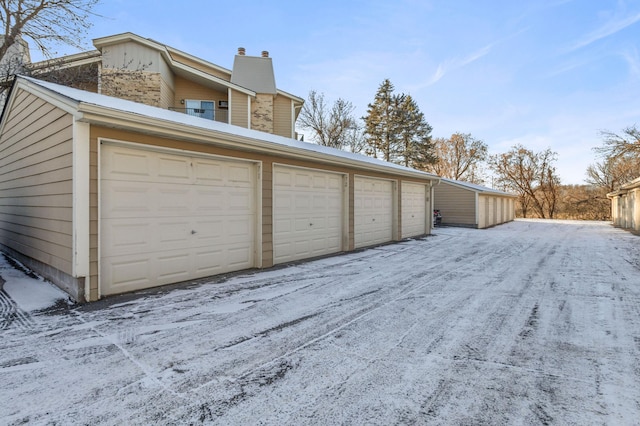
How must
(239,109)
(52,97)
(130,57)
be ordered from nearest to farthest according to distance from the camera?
(52,97) → (130,57) → (239,109)

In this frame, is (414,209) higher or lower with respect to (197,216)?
higher

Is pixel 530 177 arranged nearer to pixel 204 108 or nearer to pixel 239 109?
pixel 239 109

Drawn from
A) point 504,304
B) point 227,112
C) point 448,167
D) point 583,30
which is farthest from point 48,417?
point 448,167

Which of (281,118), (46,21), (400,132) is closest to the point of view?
(46,21)

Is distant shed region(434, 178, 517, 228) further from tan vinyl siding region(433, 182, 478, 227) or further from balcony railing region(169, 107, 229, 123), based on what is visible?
balcony railing region(169, 107, 229, 123)

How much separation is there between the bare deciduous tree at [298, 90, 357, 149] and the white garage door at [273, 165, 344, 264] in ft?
62.2

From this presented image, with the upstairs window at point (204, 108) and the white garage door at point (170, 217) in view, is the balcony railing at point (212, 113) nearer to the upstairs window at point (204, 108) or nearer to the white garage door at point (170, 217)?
the upstairs window at point (204, 108)

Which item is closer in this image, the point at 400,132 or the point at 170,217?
the point at 170,217

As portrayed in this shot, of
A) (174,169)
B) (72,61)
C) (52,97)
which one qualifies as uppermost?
(72,61)

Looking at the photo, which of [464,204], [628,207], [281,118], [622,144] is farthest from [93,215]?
[622,144]

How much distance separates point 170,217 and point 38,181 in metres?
2.50

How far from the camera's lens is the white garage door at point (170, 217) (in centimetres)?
448

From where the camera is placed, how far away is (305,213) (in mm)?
7535

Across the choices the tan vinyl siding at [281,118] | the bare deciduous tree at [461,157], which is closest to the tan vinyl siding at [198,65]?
the tan vinyl siding at [281,118]
